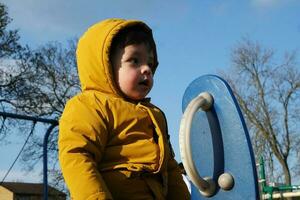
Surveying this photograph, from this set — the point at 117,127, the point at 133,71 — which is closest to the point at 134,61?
the point at 133,71

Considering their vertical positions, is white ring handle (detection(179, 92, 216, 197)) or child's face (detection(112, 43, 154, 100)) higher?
child's face (detection(112, 43, 154, 100))

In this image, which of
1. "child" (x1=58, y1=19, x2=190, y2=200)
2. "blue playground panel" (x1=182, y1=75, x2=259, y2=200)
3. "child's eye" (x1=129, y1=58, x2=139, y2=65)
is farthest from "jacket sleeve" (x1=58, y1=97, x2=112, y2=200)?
"blue playground panel" (x1=182, y1=75, x2=259, y2=200)

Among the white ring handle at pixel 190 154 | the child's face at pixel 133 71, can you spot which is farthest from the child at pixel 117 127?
the white ring handle at pixel 190 154

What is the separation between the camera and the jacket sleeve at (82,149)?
1.66m

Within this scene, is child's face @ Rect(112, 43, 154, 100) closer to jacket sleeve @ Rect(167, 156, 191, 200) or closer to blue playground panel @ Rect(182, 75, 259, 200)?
blue playground panel @ Rect(182, 75, 259, 200)

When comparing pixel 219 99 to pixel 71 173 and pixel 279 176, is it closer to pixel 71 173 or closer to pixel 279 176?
pixel 71 173

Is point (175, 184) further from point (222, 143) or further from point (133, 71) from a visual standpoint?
point (133, 71)

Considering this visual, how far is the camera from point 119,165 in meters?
1.85

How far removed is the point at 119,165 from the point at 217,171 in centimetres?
36

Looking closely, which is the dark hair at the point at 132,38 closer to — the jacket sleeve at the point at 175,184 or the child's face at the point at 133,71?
the child's face at the point at 133,71

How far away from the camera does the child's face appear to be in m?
1.99

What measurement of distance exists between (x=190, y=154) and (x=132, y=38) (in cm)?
56

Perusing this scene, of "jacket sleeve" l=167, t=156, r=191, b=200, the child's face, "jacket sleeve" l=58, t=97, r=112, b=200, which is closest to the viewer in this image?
"jacket sleeve" l=58, t=97, r=112, b=200

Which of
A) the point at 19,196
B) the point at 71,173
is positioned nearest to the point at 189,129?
the point at 71,173
